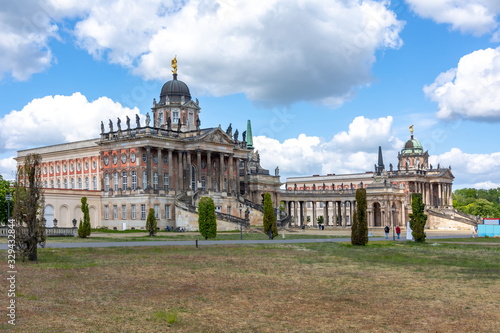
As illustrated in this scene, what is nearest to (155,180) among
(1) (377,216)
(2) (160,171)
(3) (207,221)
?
(2) (160,171)

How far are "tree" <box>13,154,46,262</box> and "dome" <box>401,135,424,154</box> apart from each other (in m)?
132

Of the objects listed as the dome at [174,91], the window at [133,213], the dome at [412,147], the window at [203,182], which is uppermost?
the dome at [174,91]

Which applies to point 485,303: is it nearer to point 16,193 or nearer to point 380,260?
point 380,260

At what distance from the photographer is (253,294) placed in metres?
21.2

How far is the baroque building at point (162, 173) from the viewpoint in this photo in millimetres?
Result: 86312

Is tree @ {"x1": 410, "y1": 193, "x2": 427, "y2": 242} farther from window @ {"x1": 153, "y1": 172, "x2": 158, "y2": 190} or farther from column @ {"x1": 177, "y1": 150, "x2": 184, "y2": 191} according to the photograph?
window @ {"x1": 153, "y1": 172, "x2": 158, "y2": 190}

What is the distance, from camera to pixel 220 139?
9450cm

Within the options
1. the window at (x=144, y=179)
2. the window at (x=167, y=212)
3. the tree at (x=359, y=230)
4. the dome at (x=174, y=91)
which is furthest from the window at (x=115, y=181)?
the tree at (x=359, y=230)

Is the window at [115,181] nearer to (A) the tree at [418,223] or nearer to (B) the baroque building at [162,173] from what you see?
(B) the baroque building at [162,173]

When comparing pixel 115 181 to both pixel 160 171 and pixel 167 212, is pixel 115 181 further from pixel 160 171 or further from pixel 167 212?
pixel 167 212

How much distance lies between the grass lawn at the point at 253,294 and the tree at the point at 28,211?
43.4 inches

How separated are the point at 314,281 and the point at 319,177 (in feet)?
494

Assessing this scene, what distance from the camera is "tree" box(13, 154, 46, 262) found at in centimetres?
3067

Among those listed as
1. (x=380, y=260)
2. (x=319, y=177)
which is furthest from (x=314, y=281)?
(x=319, y=177)
